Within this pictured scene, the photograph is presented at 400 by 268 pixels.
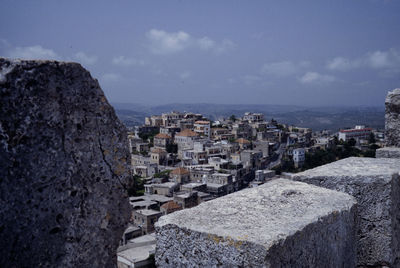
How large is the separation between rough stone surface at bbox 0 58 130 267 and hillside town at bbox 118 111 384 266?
1835 centimetres

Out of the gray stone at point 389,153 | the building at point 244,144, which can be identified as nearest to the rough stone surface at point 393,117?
the gray stone at point 389,153

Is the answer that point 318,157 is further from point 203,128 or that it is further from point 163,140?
point 163,140

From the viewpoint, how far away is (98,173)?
1824 mm

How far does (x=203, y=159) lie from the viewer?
53.4 metres

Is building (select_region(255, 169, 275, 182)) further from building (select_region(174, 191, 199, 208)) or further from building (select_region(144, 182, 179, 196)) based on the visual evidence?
building (select_region(174, 191, 199, 208))

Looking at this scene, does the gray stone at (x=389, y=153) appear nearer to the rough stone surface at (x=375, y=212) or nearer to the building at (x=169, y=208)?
the rough stone surface at (x=375, y=212)

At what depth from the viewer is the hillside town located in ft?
110

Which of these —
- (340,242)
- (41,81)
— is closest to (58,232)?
(41,81)

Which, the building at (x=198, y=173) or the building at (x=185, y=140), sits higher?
the building at (x=185, y=140)

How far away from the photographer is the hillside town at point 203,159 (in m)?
33.6

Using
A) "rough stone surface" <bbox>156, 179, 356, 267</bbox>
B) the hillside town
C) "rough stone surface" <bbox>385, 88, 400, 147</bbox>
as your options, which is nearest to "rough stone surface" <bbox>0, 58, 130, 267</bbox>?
"rough stone surface" <bbox>156, 179, 356, 267</bbox>

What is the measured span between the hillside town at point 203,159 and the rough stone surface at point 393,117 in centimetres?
1669

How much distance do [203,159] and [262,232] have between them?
51.7m

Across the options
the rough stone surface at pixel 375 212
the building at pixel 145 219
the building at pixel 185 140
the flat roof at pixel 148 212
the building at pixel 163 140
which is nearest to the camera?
the rough stone surface at pixel 375 212
